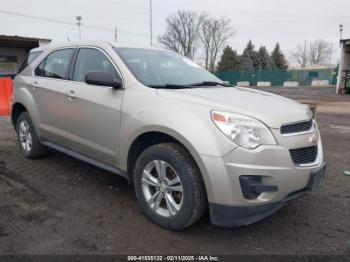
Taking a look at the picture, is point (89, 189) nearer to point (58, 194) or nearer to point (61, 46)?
point (58, 194)

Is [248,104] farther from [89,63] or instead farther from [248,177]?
[89,63]

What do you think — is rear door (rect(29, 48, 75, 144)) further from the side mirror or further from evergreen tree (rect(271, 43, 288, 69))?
evergreen tree (rect(271, 43, 288, 69))

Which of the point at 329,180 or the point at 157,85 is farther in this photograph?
the point at 329,180

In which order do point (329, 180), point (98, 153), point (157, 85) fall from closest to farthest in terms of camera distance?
point (157, 85)
point (98, 153)
point (329, 180)

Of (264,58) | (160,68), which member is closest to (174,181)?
(160,68)

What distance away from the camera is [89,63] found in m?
3.95

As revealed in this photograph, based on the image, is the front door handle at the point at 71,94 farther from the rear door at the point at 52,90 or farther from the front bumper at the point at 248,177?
the front bumper at the point at 248,177

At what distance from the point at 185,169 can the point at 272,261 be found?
1.03 metres

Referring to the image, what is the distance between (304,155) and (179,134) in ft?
3.65

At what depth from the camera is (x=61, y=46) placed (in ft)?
14.8

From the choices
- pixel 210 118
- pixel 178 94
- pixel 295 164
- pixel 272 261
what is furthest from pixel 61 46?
pixel 272 261

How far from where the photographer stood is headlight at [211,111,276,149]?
101 inches

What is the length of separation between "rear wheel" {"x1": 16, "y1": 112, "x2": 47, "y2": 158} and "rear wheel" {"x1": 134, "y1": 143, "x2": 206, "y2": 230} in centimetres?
245

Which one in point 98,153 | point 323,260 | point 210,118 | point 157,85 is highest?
point 157,85
